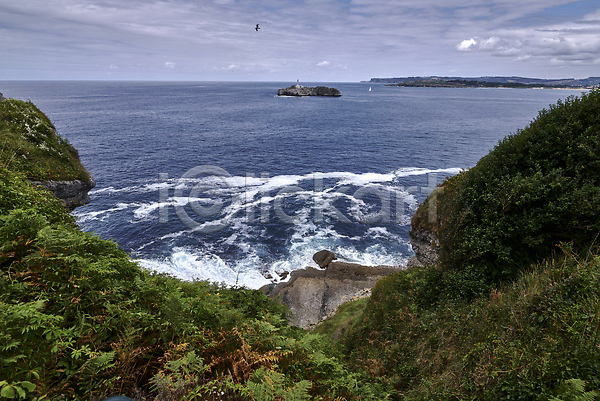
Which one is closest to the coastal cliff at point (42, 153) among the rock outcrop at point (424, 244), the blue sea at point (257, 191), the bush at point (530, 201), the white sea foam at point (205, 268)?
the blue sea at point (257, 191)

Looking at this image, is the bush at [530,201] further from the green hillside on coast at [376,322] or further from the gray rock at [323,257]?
the gray rock at [323,257]

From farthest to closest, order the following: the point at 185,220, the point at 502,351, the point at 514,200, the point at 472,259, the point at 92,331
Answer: the point at 185,220 < the point at 472,259 < the point at 514,200 < the point at 502,351 < the point at 92,331

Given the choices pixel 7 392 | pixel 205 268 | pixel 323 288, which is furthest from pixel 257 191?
pixel 7 392

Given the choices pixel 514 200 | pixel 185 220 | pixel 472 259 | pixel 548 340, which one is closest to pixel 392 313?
pixel 472 259

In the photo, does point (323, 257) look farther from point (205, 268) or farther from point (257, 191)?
point (257, 191)

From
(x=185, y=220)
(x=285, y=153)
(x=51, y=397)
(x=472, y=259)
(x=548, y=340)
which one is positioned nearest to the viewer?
(x=51, y=397)

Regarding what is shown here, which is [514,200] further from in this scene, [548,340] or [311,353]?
[311,353]
